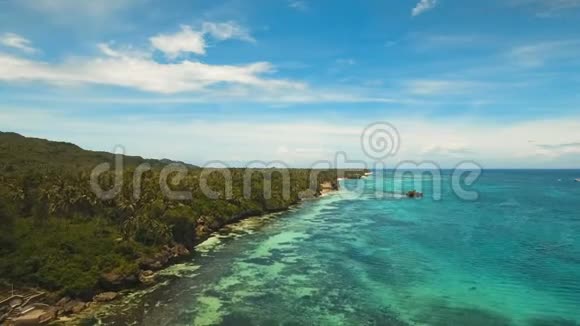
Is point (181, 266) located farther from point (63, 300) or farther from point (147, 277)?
point (63, 300)

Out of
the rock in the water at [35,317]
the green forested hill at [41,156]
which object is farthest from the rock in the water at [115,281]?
the green forested hill at [41,156]

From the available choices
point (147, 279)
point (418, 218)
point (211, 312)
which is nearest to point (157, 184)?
point (147, 279)

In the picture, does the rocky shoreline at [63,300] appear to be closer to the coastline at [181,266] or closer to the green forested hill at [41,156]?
the coastline at [181,266]

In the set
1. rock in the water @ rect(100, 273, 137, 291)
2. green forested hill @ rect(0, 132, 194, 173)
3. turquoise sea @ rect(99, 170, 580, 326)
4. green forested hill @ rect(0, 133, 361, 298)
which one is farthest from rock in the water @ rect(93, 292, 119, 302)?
green forested hill @ rect(0, 132, 194, 173)

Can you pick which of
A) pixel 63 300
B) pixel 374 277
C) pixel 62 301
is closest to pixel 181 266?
pixel 63 300

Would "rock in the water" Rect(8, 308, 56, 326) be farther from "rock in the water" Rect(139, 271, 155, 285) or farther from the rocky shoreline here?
"rock in the water" Rect(139, 271, 155, 285)

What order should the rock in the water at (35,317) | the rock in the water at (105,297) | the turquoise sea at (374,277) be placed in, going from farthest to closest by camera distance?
the rock in the water at (105,297) < the turquoise sea at (374,277) < the rock in the water at (35,317)
